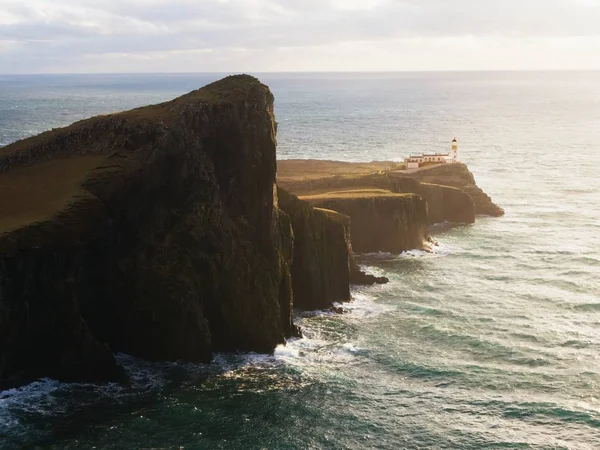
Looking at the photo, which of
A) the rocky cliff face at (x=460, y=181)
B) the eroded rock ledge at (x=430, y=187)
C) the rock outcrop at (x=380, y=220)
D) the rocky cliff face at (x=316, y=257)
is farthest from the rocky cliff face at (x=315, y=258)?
the rocky cliff face at (x=460, y=181)

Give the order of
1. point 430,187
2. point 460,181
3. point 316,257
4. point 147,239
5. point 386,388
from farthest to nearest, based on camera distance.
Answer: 1. point 460,181
2. point 430,187
3. point 316,257
4. point 147,239
5. point 386,388

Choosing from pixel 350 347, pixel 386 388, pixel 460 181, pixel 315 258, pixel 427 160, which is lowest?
pixel 386 388

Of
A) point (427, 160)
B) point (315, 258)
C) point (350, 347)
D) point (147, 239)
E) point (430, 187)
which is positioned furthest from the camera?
point (427, 160)

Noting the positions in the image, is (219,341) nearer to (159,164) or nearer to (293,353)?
(293,353)

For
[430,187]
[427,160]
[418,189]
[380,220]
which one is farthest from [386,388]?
[427,160]

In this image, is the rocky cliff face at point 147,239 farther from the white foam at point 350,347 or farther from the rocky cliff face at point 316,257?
the rocky cliff face at point 316,257

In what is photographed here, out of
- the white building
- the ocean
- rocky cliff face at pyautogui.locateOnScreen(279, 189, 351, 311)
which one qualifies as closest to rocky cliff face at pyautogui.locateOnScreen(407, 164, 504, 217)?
the white building

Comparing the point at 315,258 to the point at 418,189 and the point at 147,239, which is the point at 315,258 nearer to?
the point at 147,239
